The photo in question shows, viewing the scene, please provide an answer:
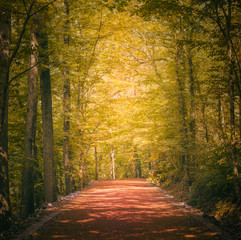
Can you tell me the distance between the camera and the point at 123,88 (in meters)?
23.0

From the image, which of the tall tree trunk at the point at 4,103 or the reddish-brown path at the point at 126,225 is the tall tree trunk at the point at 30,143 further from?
the tall tree trunk at the point at 4,103

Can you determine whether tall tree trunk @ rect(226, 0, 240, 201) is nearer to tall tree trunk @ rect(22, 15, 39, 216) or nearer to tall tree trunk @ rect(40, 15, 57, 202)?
tall tree trunk @ rect(22, 15, 39, 216)

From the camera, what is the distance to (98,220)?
7.03m

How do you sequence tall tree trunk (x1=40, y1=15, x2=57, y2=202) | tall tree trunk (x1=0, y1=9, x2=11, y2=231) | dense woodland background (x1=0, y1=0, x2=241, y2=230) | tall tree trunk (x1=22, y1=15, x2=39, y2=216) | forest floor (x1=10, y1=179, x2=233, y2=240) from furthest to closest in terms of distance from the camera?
tall tree trunk (x1=40, y1=15, x2=57, y2=202), tall tree trunk (x1=22, y1=15, x2=39, y2=216), dense woodland background (x1=0, y1=0, x2=241, y2=230), tall tree trunk (x1=0, y1=9, x2=11, y2=231), forest floor (x1=10, y1=179, x2=233, y2=240)

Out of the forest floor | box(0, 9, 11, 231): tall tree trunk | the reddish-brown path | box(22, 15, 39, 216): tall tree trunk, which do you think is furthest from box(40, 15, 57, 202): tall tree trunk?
box(0, 9, 11, 231): tall tree trunk

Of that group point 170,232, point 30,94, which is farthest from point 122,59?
point 170,232

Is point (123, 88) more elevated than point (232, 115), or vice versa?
point (123, 88)

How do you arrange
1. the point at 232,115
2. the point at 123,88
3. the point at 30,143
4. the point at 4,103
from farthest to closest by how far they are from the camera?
1. the point at 123,88
2. the point at 30,143
3. the point at 232,115
4. the point at 4,103

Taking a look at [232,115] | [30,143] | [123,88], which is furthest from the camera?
[123,88]

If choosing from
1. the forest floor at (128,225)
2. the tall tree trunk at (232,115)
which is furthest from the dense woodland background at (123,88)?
the forest floor at (128,225)

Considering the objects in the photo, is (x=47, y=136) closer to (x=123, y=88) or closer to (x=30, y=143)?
(x=30, y=143)

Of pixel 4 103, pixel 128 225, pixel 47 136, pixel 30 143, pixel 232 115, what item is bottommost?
pixel 128 225

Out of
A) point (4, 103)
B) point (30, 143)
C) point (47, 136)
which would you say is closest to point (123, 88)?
point (47, 136)

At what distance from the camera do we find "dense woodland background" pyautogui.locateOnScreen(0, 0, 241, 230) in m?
7.02
